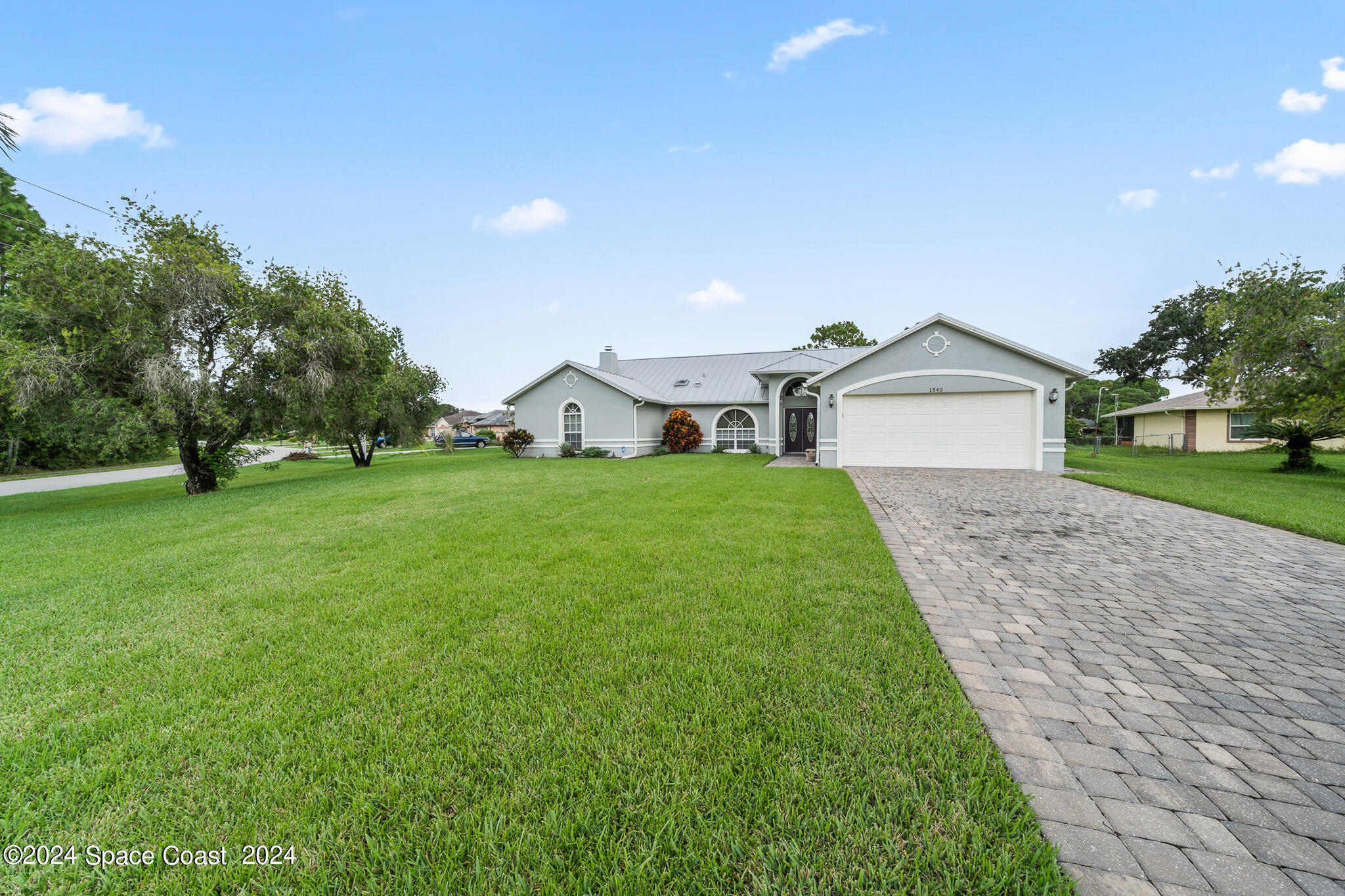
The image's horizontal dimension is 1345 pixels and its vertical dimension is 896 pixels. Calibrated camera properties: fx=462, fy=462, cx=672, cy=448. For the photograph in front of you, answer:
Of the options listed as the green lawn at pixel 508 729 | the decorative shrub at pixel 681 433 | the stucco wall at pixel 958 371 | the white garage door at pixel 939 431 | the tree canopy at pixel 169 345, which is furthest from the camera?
the decorative shrub at pixel 681 433

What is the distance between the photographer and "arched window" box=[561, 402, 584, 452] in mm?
19656

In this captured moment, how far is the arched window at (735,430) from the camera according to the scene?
67.1 feet

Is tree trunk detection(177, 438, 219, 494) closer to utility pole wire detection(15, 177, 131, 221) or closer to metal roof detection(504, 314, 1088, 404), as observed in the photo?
utility pole wire detection(15, 177, 131, 221)

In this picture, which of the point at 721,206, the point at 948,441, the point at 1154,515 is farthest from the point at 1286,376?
the point at 721,206

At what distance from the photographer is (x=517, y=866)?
1447 millimetres

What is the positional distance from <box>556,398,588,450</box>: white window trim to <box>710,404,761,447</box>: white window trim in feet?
18.3

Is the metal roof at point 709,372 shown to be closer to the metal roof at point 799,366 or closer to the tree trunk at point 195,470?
the metal roof at point 799,366

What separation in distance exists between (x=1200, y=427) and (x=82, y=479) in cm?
4754

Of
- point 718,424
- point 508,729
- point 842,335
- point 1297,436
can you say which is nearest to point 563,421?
point 718,424

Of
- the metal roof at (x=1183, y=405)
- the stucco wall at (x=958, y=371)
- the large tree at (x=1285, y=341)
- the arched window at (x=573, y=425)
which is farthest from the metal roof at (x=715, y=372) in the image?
the metal roof at (x=1183, y=405)

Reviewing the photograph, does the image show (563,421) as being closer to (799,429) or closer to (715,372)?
(715,372)

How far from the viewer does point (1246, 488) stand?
30.8 feet

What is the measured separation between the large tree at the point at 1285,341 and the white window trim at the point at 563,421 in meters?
20.4

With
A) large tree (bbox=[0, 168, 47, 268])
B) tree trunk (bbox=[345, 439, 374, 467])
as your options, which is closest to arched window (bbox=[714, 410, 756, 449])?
tree trunk (bbox=[345, 439, 374, 467])
